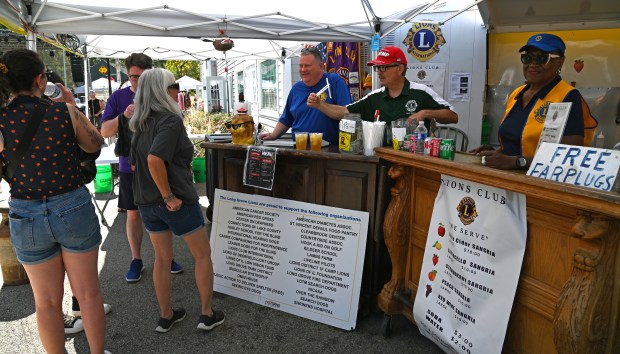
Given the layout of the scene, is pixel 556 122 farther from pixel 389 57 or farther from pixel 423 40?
pixel 423 40

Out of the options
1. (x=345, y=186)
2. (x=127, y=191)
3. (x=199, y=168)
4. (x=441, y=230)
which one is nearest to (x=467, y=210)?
(x=441, y=230)

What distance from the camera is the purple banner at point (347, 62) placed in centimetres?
660

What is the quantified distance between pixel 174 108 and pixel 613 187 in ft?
7.21

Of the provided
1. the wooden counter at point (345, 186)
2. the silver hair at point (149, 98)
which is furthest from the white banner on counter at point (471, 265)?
the silver hair at point (149, 98)

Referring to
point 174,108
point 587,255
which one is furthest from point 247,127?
point 587,255

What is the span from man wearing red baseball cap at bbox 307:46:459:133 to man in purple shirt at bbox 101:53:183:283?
137 centimetres

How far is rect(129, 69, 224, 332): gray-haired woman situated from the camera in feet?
7.77

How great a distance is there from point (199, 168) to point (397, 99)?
4768 mm

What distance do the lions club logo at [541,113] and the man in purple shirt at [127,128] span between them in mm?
2613

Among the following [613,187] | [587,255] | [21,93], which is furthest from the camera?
[21,93]

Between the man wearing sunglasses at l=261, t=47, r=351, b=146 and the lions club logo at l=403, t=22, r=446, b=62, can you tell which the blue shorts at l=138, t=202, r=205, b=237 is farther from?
the lions club logo at l=403, t=22, r=446, b=62

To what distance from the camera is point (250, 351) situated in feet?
8.54

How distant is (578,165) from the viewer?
1.50 metres

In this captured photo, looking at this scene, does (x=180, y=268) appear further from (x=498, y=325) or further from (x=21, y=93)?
(x=498, y=325)
